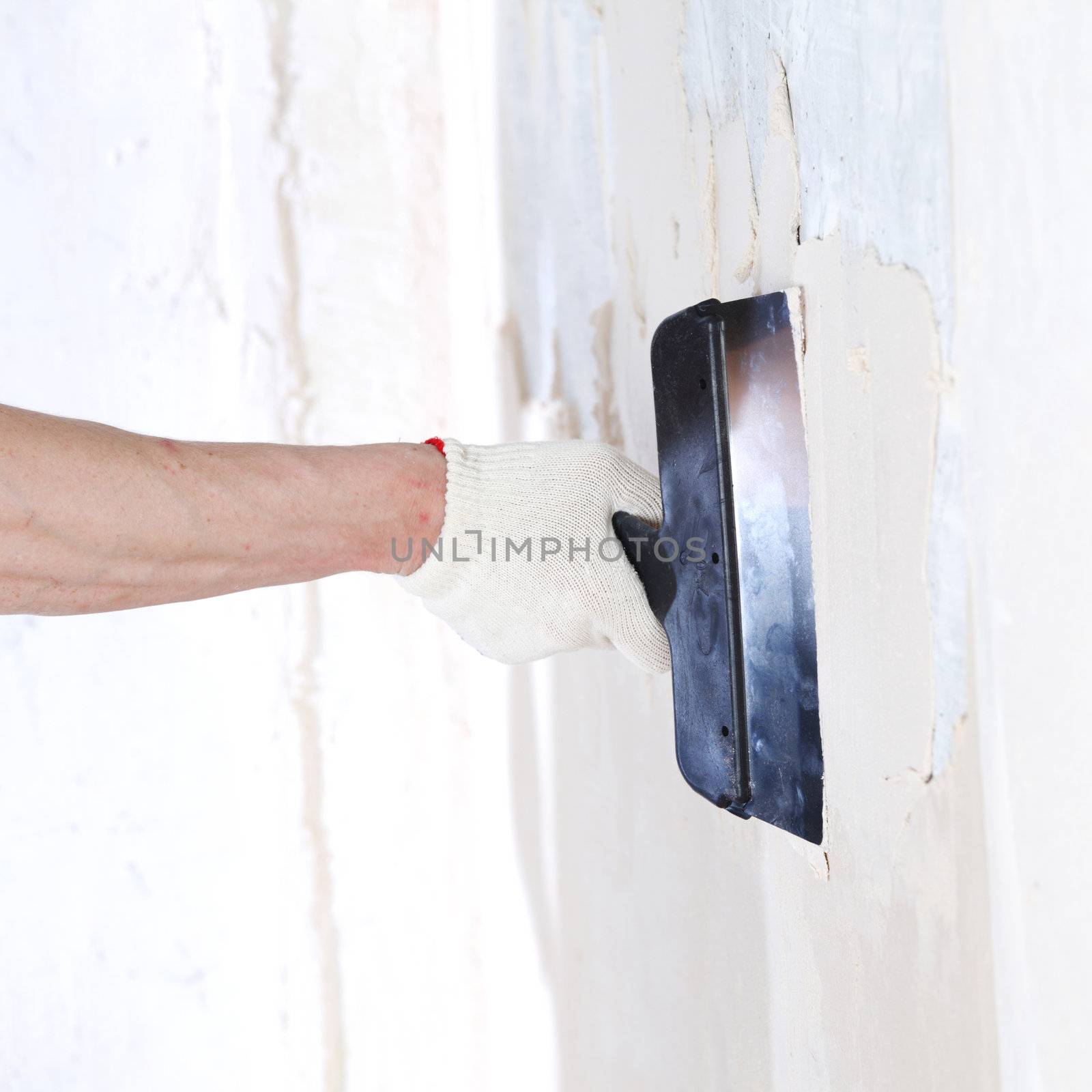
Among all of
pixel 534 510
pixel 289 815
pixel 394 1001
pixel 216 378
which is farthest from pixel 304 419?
pixel 394 1001

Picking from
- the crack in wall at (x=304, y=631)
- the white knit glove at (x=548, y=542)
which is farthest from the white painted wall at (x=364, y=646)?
the white knit glove at (x=548, y=542)

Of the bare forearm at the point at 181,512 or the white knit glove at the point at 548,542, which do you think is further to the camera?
the white knit glove at the point at 548,542

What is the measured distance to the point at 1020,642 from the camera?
17.4 inches

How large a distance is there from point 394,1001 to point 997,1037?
1.02m

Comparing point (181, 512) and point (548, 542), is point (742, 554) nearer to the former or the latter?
point (548, 542)

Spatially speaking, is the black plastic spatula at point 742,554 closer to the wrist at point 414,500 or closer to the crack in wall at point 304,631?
the wrist at point 414,500

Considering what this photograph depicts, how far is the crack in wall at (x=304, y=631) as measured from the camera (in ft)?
4.14

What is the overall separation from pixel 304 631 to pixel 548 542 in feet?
1.96

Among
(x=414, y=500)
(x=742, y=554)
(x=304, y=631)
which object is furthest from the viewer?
(x=304, y=631)

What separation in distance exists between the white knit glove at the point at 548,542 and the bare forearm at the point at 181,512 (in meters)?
0.03

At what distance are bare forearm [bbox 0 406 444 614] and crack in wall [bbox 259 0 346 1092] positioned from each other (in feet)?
1.73

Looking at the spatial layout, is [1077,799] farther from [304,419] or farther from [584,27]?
[304,419]

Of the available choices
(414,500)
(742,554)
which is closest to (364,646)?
(414,500)

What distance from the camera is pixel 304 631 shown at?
128 centimetres
